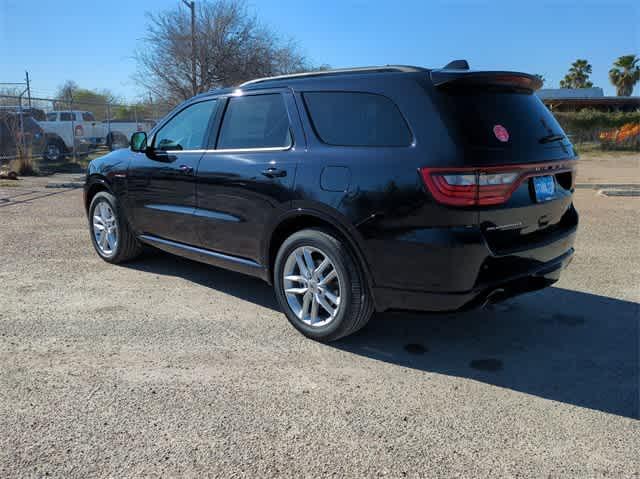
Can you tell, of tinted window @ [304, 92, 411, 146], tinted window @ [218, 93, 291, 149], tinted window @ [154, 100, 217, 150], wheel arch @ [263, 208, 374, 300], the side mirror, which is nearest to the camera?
tinted window @ [304, 92, 411, 146]

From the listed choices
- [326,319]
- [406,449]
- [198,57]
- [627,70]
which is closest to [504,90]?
[326,319]

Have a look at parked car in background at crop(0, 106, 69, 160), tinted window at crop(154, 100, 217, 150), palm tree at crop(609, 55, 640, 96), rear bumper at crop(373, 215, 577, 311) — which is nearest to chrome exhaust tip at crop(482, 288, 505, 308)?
rear bumper at crop(373, 215, 577, 311)

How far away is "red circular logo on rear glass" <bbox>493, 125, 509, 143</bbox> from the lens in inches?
132

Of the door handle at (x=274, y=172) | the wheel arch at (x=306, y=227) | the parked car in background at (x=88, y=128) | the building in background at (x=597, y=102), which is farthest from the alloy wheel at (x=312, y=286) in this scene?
the building in background at (x=597, y=102)

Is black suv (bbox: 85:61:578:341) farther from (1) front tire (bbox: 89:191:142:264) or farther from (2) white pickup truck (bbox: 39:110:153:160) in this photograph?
(2) white pickup truck (bbox: 39:110:153:160)

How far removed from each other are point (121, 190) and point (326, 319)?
2.94m

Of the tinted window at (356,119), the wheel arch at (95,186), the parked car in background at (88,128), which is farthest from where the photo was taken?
the parked car in background at (88,128)

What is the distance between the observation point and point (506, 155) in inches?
130

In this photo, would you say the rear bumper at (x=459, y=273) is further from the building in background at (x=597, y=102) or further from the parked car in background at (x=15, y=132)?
the building in background at (x=597, y=102)

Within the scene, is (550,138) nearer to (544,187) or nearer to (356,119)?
(544,187)

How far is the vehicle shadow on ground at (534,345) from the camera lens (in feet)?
10.9

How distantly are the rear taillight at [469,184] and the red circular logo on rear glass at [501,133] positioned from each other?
0.20 m

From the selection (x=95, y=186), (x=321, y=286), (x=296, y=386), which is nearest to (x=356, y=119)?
(x=321, y=286)

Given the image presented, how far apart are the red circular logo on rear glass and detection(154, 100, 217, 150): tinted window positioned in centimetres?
250
